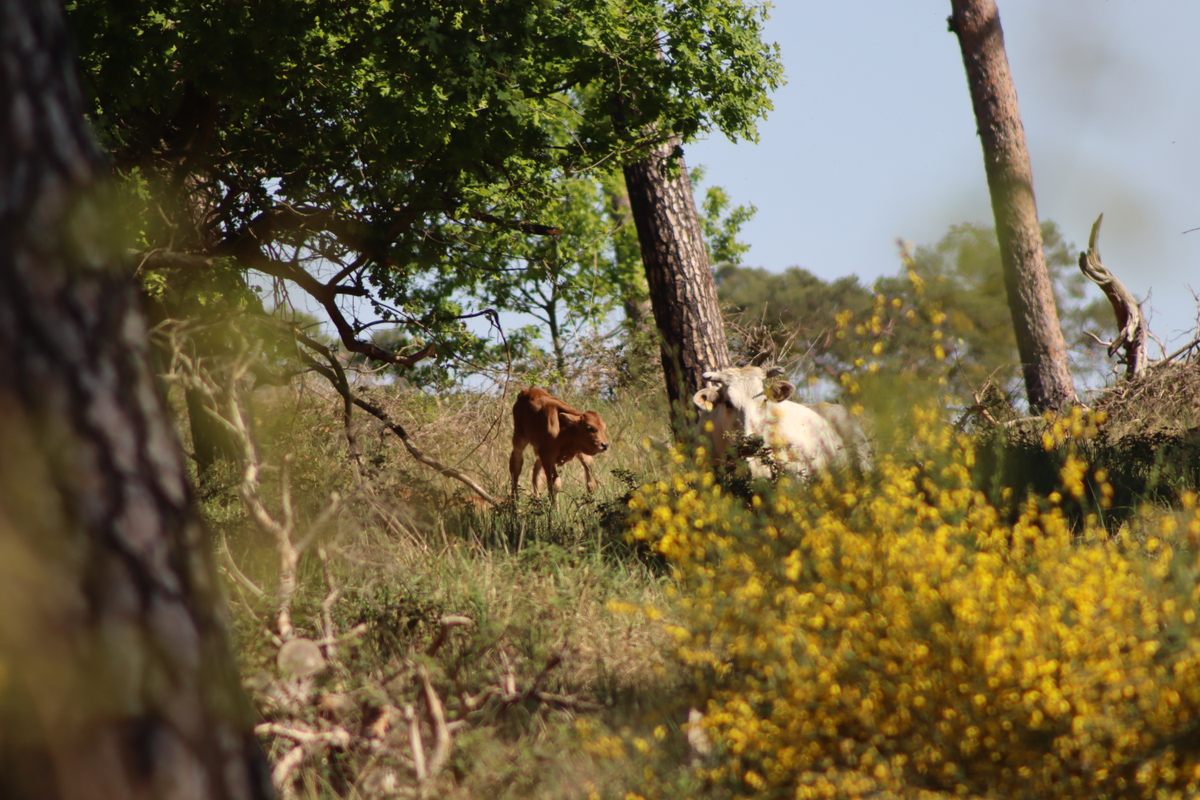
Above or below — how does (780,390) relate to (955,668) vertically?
above

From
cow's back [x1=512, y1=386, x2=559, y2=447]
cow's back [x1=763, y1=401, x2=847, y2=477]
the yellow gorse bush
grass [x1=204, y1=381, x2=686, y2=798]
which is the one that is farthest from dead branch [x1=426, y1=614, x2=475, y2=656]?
cow's back [x1=512, y1=386, x2=559, y2=447]

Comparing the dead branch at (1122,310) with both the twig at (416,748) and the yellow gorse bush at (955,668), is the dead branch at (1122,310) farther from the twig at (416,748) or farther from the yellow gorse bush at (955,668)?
the twig at (416,748)

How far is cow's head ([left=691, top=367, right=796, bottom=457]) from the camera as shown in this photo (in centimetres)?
919

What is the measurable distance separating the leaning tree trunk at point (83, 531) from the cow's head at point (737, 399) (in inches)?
242

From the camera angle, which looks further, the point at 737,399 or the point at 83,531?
the point at 737,399

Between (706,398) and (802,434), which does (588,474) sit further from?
(802,434)

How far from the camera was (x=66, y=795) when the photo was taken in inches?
114

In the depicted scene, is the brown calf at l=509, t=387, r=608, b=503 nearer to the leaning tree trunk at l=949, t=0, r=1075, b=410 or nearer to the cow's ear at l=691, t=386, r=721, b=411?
the cow's ear at l=691, t=386, r=721, b=411

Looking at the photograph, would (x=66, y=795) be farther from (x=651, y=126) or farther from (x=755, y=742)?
(x=651, y=126)

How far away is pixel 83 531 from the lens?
3082mm

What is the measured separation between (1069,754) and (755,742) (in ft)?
4.09

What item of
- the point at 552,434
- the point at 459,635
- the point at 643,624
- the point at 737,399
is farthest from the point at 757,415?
the point at 459,635

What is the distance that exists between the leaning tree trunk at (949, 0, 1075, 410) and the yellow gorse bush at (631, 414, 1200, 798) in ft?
24.8

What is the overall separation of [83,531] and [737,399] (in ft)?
21.8
